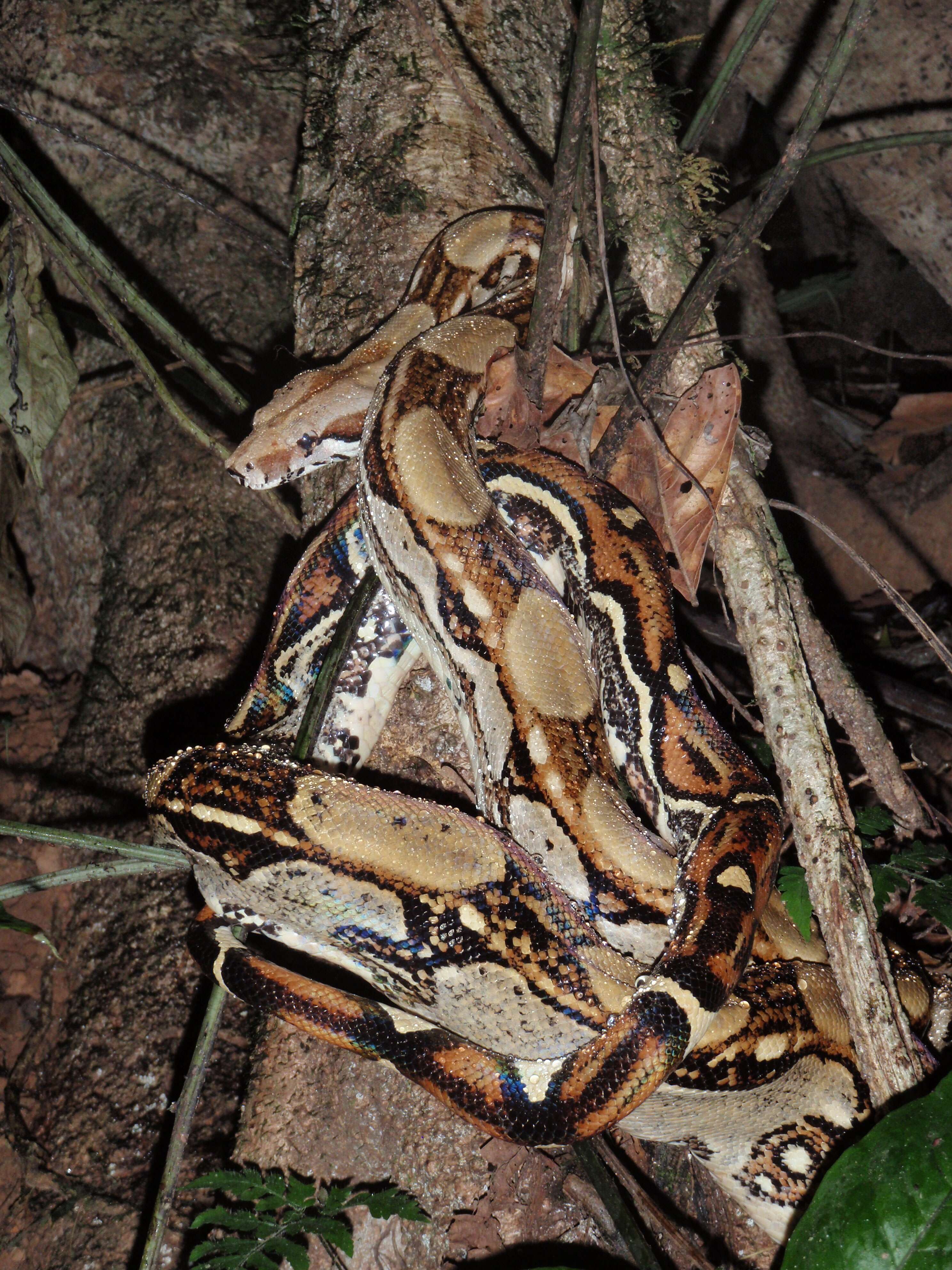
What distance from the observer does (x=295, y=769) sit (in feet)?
9.05

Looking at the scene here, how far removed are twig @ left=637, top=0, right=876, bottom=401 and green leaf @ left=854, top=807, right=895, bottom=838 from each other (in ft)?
5.71

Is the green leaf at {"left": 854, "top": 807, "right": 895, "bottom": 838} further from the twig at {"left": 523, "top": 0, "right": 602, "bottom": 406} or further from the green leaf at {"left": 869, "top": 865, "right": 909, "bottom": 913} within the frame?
the twig at {"left": 523, "top": 0, "right": 602, "bottom": 406}

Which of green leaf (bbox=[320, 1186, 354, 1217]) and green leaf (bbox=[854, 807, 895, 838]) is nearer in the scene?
green leaf (bbox=[320, 1186, 354, 1217])

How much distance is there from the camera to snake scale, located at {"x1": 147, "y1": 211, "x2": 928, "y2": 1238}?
2523 mm

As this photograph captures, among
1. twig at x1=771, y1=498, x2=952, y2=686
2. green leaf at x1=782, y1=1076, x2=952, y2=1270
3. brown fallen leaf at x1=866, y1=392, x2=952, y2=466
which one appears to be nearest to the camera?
green leaf at x1=782, y1=1076, x2=952, y2=1270

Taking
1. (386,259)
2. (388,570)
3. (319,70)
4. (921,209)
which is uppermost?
(921,209)

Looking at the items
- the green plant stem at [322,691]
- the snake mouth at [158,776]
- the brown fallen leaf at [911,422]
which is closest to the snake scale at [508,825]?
the snake mouth at [158,776]

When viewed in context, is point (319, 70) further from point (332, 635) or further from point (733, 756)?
point (733, 756)

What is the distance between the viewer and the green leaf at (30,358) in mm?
3049

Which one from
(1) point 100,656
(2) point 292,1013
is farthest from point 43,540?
(2) point 292,1013

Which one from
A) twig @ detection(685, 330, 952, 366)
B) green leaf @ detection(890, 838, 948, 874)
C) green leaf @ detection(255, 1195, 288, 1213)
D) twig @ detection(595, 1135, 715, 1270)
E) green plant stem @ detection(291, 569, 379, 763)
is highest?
twig @ detection(685, 330, 952, 366)

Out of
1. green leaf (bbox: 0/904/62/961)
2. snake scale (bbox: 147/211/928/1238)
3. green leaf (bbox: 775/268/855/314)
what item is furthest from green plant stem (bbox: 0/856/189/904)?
green leaf (bbox: 775/268/855/314)

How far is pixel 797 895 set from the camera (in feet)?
9.45

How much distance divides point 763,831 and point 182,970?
8.35 ft
